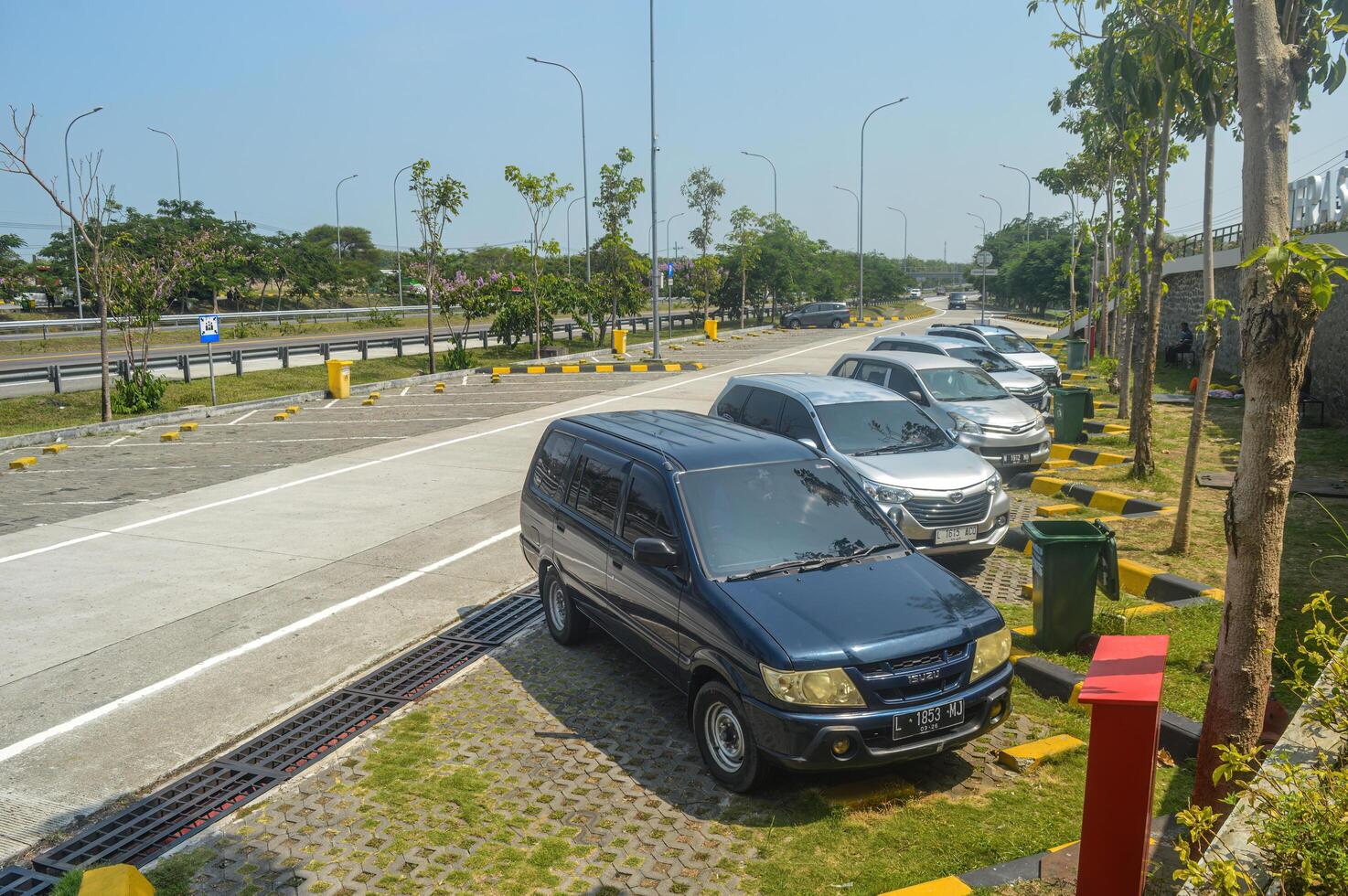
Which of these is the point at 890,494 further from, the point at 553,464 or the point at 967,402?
the point at 967,402

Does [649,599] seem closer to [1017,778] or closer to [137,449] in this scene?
[1017,778]

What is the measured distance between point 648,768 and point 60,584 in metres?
6.85

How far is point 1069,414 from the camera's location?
50.5ft

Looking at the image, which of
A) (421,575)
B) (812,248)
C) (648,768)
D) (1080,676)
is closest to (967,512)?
(1080,676)

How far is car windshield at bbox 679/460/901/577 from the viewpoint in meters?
6.12

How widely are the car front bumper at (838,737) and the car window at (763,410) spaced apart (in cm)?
569

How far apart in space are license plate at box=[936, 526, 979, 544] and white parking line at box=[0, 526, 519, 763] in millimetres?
4737

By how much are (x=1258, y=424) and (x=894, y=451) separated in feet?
17.8

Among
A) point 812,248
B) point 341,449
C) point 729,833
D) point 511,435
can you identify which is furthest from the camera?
point 812,248

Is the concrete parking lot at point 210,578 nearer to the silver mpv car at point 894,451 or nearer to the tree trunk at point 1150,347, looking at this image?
the silver mpv car at point 894,451

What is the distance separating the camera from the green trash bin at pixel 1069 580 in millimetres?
6922

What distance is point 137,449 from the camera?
1764 cm

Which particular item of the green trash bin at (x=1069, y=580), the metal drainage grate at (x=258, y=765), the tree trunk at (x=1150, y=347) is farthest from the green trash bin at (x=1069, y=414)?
the metal drainage grate at (x=258, y=765)

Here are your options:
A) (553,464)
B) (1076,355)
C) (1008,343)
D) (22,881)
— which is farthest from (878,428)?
(1076,355)
